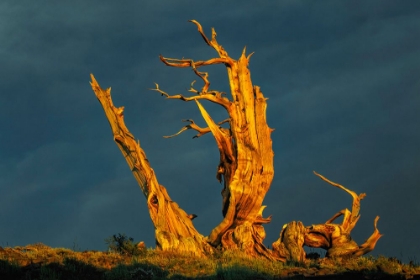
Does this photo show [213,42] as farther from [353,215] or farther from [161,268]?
[161,268]

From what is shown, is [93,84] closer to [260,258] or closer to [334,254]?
[260,258]

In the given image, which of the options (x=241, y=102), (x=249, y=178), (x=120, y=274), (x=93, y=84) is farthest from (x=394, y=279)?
(x=93, y=84)

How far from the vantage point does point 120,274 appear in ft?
67.2

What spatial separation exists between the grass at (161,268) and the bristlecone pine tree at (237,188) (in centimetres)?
171

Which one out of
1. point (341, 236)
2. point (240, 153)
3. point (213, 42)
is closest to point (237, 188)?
point (240, 153)

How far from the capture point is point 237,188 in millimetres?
28219

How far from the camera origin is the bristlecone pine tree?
27.6m

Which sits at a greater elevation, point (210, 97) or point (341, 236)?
point (210, 97)

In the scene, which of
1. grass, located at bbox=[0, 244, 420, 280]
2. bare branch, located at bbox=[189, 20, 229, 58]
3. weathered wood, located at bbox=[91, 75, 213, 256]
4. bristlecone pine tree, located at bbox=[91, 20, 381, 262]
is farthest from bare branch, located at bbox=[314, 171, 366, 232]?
bare branch, located at bbox=[189, 20, 229, 58]

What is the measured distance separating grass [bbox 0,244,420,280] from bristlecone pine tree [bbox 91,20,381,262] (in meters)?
1.71

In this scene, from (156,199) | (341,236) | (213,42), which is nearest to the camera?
(341,236)

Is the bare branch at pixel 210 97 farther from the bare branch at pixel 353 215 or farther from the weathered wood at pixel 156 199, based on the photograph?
the bare branch at pixel 353 215

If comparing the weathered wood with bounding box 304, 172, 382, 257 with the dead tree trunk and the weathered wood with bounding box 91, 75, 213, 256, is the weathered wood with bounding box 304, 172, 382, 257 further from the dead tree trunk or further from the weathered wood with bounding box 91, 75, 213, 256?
the weathered wood with bounding box 91, 75, 213, 256

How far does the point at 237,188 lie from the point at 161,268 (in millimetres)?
7284
